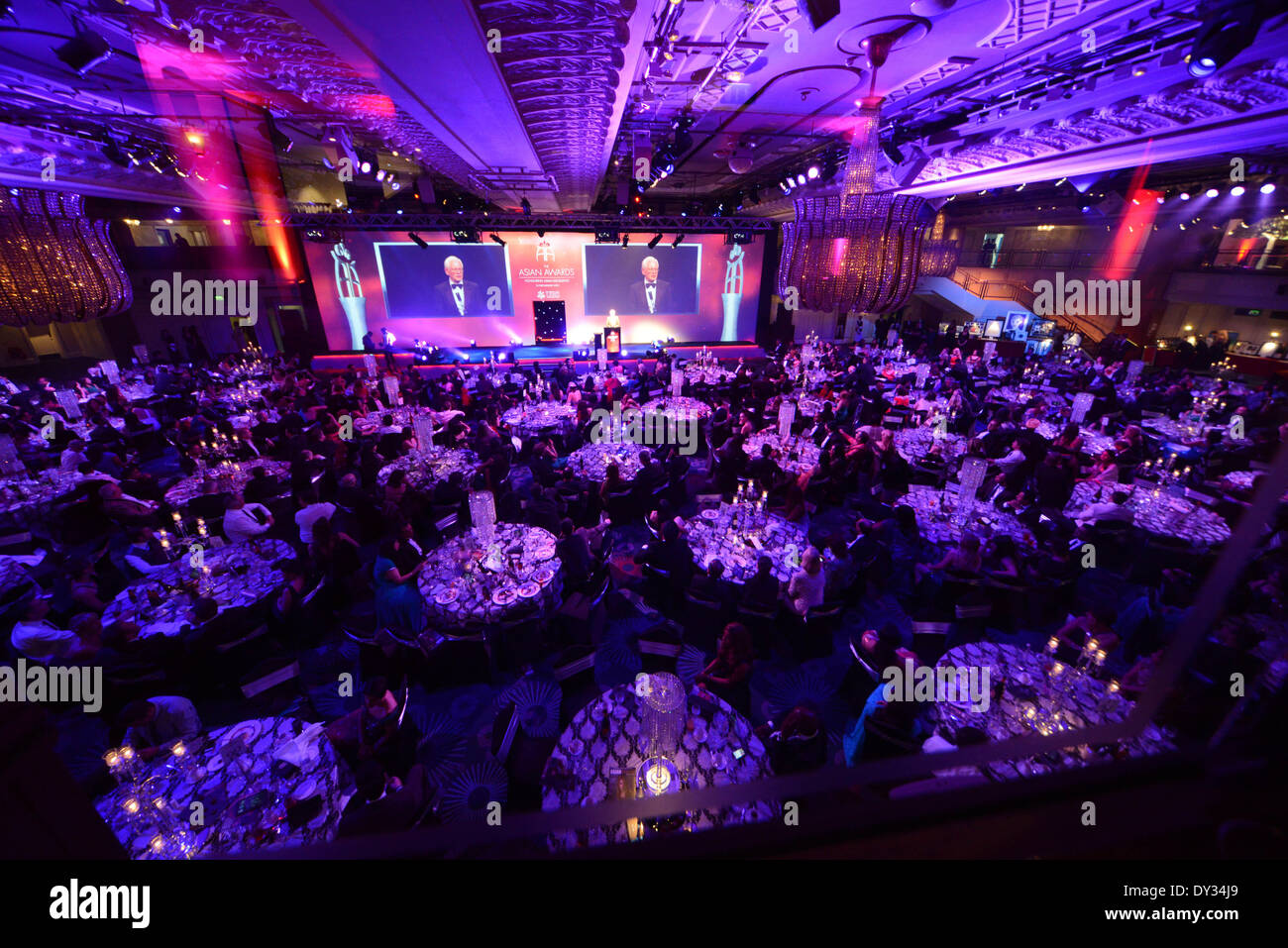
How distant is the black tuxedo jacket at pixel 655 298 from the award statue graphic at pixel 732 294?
86.1 inches

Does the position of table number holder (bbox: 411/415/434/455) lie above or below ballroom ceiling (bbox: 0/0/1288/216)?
below

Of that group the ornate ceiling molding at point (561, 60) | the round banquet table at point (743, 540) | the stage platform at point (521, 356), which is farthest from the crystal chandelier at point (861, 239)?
the stage platform at point (521, 356)

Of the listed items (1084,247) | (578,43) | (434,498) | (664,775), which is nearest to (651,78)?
(578,43)

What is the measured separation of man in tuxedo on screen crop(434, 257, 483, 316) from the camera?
1608 cm

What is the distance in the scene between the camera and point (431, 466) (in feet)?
24.0

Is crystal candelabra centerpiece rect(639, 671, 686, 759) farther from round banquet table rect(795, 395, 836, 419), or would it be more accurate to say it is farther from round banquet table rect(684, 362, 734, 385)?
round banquet table rect(684, 362, 734, 385)

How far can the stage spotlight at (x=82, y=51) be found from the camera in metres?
3.70

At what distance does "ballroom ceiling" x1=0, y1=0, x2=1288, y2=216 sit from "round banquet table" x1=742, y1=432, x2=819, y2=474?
4.31 m

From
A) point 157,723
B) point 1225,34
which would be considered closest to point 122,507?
point 157,723

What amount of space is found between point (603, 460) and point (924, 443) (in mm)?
5566

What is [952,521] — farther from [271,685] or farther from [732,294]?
[732,294]

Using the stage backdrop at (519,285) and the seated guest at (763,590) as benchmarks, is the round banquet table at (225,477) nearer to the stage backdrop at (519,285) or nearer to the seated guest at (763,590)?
the seated guest at (763,590)

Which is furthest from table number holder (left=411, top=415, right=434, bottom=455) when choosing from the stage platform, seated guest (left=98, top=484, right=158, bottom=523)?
the stage platform

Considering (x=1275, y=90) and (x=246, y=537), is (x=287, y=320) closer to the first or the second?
(x=246, y=537)
